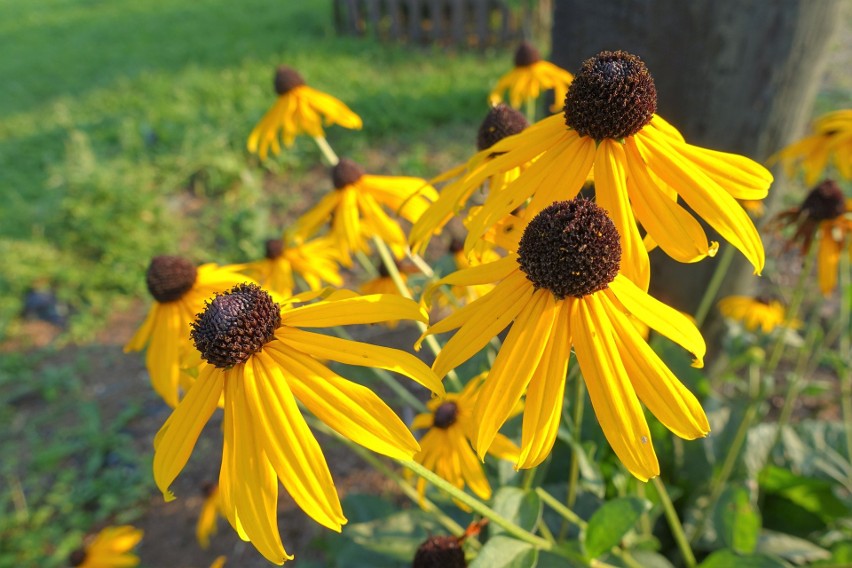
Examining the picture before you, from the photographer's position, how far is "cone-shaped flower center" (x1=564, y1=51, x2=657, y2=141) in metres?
0.96

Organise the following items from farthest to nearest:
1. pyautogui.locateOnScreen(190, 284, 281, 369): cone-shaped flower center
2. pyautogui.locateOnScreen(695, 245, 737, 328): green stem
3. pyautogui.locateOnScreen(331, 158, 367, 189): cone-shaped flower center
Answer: pyautogui.locateOnScreen(331, 158, 367, 189): cone-shaped flower center
pyautogui.locateOnScreen(695, 245, 737, 328): green stem
pyautogui.locateOnScreen(190, 284, 281, 369): cone-shaped flower center

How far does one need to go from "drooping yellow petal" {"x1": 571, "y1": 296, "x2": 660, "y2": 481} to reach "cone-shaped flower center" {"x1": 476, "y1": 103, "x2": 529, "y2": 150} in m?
0.58

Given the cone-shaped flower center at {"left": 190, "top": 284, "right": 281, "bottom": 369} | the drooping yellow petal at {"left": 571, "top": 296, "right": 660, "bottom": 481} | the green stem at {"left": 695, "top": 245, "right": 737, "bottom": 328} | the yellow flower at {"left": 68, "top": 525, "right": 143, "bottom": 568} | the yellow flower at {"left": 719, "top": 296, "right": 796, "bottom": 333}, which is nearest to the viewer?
the drooping yellow petal at {"left": 571, "top": 296, "right": 660, "bottom": 481}

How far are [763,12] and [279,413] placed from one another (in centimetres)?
189

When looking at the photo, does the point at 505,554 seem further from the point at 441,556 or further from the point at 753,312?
the point at 753,312

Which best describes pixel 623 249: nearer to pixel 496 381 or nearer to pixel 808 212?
pixel 496 381

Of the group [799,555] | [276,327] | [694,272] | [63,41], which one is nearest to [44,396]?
[276,327]

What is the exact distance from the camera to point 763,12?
1.88 m

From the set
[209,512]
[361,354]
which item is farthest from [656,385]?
[209,512]

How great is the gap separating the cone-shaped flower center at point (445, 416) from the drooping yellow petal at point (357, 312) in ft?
1.99

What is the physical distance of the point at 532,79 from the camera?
1983mm

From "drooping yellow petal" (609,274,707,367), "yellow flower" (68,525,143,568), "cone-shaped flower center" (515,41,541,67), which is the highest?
"cone-shaped flower center" (515,41,541,67)

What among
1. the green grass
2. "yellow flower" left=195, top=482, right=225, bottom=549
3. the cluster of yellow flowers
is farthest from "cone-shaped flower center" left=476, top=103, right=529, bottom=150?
the green grass

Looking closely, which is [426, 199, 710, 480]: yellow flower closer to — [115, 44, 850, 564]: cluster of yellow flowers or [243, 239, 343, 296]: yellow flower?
[115, 44, 850, 564]: cluster of yellow flowers
